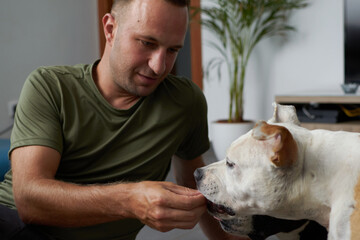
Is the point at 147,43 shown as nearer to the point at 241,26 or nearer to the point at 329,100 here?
the point at 329,100

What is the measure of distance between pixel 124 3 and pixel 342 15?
2996 millimetres

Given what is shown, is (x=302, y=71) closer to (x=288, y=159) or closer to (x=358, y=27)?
(x=358, y=27)

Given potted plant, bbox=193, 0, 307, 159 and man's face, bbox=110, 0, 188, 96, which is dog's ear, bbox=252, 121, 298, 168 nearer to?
man's face, bbox=110, 0, 188, 96

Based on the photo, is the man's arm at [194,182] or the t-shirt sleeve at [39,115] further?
the man's arm at [194,182]

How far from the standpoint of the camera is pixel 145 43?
1338mm

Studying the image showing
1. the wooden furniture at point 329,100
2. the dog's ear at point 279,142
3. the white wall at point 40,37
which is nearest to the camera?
the dog's ear at point 279,142

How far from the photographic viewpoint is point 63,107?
1.34m

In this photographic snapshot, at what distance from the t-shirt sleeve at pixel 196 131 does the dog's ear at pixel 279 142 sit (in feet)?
2.03

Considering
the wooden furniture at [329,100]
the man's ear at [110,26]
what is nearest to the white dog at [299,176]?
the man's ear at [110,26]

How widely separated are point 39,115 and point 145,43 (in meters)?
0.40

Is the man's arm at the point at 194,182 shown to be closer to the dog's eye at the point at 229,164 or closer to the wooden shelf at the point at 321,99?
the dog's eye at the point at 229,164

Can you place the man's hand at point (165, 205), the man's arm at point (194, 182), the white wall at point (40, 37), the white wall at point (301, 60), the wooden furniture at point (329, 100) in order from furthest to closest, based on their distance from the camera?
the white wall at point (301, 60)
the white wall at point (40, 37)
the wooden furniture at point (329, 100)
the man's arm at point (194, 182)
the man's hand at point (165, 205)

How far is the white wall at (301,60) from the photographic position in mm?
3914

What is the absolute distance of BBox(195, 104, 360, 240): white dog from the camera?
0.87 m
